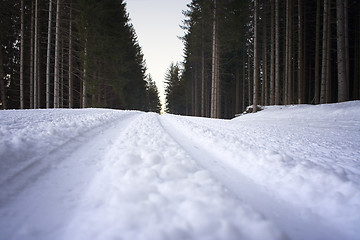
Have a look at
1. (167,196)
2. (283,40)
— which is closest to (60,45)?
(167,196)

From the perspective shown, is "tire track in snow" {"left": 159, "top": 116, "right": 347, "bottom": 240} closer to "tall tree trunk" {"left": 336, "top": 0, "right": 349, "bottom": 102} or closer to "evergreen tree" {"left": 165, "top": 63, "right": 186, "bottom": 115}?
"tall tree trunk" {"left": 336, "top": 0, "right": 349, "bottom": 102}

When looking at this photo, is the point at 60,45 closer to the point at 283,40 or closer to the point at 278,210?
the point at 278,210

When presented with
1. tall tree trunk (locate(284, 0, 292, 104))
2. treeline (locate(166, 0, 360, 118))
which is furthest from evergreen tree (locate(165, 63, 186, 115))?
tall tree trunk (locate(284, 0, 292, 104))

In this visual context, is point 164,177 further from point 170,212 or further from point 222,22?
point 222,22

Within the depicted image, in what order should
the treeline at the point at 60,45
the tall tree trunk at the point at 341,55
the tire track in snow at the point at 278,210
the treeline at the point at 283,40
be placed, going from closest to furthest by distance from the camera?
the tire track in snow at the point at 278,210
the tall tree trunk at the point at 341,55
the treeline at the point at 283,40
the treeline at the point at 60,45

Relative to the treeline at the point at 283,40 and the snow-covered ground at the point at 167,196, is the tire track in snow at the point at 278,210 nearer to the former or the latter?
the snow-covered ground at the point at 167,196

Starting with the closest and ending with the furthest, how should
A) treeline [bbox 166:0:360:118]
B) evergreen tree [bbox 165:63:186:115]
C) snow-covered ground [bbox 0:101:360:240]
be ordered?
snow-covered ground [bbox 0:101:360:240] < treeline [bbox 166:0:360:118] < evergreen tree [bbox 165:63:186:115]

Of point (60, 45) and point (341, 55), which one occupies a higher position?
point (60, 45)

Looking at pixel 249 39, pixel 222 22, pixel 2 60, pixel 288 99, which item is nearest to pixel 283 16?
pixel 249 39

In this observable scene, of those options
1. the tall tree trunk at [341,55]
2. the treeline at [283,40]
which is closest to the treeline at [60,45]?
the treeline at [283,40]

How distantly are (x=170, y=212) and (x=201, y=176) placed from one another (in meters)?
0.34

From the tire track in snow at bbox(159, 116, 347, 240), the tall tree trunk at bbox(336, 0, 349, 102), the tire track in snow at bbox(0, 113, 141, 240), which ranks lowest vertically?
the tire track in snow at bbox(159, 116, 347, 240)

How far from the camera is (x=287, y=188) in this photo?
3.90 feet

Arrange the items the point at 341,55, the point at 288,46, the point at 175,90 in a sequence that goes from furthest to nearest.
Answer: the point at 175,90
the point at 288,46
the point at 341,55
